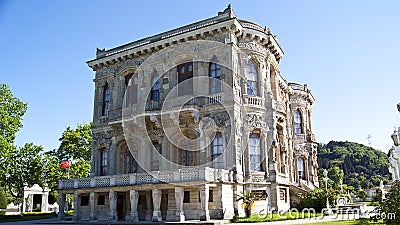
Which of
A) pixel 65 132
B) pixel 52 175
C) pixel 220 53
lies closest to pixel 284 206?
pixel 220 53

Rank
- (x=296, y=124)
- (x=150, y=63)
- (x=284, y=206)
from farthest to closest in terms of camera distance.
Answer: (x=296, y=124)
(x=150, y=63)
(x=284, y=206)

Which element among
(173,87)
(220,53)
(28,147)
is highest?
(220,53)

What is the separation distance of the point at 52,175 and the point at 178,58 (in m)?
21.4

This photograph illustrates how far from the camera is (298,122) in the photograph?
3556cm

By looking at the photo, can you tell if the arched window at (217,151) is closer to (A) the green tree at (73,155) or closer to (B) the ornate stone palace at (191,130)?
(B) the ornate stone palace at (191,130)

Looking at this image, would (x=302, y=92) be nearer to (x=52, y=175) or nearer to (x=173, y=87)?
(x=173, y=87)

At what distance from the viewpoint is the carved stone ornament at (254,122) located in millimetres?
24203

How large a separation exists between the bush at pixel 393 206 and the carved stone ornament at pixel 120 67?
19664 mm

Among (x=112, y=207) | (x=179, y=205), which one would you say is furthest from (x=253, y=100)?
(x=112, y=207)

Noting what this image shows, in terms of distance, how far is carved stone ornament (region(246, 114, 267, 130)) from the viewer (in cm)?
2420

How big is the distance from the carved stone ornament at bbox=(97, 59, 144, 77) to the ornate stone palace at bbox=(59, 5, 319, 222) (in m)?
0.18

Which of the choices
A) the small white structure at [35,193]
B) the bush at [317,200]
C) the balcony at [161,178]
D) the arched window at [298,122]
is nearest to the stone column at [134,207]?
the balcony at [161,178]

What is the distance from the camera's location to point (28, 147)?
38.0 m

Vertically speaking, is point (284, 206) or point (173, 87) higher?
point (173, 87)
